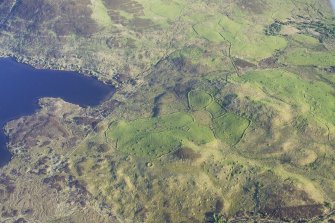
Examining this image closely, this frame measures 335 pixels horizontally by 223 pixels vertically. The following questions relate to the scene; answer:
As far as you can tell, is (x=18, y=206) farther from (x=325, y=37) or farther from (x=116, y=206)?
(x=325, y=37)

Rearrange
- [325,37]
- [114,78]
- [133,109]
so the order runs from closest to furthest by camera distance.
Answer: [133,109] < [114,78] < [325,37]

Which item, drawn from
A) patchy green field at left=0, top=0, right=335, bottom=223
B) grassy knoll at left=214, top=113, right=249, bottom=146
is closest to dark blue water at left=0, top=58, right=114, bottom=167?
patchy green field at left=0, top=0, right=335, bottom=223

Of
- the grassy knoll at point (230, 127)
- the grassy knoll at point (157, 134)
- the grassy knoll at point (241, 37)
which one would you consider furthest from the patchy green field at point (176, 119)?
the grassy knoll at point (241, 37)

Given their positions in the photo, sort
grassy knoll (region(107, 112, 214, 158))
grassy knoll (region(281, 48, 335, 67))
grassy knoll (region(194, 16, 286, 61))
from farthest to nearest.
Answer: grassy knoll (region(194, 16, 286, 61)), grassy knoll (region(281, 48, 335, 67)), grassy knoll (region(107, 112, 214, 158))

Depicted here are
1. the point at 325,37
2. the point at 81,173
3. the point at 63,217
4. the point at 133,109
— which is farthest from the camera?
the point at 325,37

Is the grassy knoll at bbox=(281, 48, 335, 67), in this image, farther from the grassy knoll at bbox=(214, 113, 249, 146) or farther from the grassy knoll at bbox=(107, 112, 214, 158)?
the grassy knoll at bbox=(107, 112, 214, 158)

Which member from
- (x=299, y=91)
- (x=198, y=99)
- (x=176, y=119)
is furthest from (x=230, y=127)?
(x=299, y=91)

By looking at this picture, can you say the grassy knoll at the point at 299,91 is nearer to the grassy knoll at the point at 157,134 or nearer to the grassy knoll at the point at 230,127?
the grassy knoll at the point at 230,127

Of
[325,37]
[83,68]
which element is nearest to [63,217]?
[83,68]

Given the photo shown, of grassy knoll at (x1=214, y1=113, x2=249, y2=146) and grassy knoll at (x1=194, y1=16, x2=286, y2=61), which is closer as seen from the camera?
grassy knoll at (x1=214, y1=113, x2=249, y2=146)
